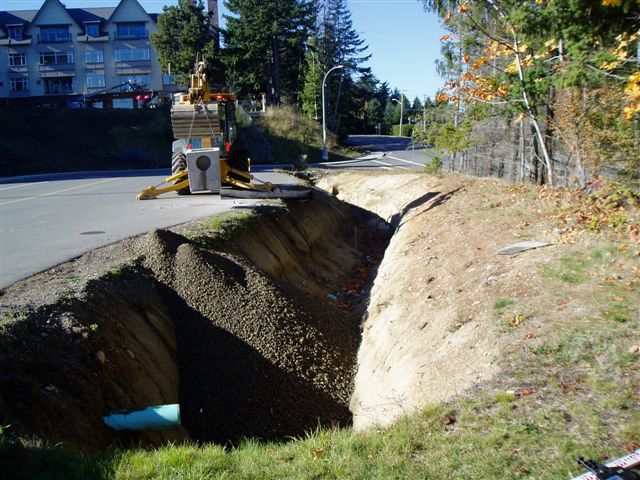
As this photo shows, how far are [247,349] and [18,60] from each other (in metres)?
64.3

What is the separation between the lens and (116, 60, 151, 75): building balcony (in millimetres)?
61156

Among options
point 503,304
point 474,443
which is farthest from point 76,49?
point 474,443

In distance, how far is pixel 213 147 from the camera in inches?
612

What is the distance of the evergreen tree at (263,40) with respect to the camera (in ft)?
179

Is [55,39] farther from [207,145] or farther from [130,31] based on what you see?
[207,145]

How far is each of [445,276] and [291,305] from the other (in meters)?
2.59

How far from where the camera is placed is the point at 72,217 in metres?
14.5

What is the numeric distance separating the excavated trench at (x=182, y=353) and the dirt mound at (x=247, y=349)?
16 millimetres

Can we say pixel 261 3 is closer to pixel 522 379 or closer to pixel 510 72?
pixel 510 72

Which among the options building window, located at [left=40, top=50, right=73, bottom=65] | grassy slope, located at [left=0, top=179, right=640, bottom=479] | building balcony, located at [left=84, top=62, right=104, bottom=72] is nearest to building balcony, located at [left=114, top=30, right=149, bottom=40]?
building balcony, located at [left=84, top=62, right=104, bottom=72]

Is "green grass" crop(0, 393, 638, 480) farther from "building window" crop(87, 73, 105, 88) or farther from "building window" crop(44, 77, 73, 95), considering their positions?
"building window" crop(44, 77, 73, 95)

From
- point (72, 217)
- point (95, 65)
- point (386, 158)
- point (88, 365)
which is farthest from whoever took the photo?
point (95, 65)

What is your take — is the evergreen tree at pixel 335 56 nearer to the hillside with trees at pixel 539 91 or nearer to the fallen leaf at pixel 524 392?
the hillside with trees at pixel 539 91

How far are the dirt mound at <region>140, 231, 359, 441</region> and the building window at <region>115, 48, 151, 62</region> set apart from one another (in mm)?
56150
